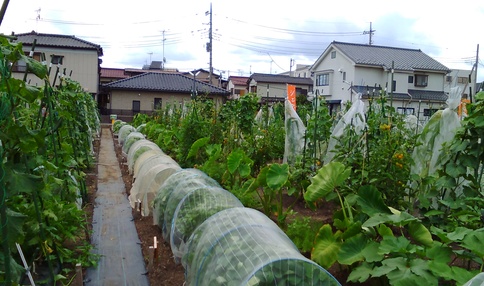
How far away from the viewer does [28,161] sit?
2881 millimetres

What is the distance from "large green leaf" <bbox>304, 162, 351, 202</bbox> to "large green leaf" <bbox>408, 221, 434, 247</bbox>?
Result: 957 millimetres

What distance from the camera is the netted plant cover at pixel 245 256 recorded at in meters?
2.48

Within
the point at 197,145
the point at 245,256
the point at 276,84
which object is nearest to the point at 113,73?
the point at 276,84

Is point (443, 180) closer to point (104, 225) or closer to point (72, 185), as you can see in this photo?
point (72, 185)

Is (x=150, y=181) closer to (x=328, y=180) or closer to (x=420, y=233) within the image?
(x=328, y=180)

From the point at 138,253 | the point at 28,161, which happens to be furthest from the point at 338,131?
the point at 28,161

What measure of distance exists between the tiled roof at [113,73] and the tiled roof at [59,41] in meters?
12.0

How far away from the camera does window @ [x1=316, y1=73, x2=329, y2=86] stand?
3152 centimetres

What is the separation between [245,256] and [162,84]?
29.3 metres

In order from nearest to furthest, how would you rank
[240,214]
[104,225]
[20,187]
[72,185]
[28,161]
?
[20,187], [28,161], [240,214], [72,185], [104,225]

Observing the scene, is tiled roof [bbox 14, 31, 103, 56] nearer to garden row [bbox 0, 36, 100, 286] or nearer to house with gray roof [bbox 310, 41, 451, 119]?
house with gray roof [bbox 310, 41, 451, 119]

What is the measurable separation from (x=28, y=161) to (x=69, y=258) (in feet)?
5.55

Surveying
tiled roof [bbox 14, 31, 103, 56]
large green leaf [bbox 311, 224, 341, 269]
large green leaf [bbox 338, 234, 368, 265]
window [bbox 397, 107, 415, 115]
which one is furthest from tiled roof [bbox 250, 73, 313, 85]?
large green leaf [bbox 338, 234, 368, 265]

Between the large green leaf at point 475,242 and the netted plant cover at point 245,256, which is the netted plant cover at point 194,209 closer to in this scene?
the netted plant cover at point 245,256
